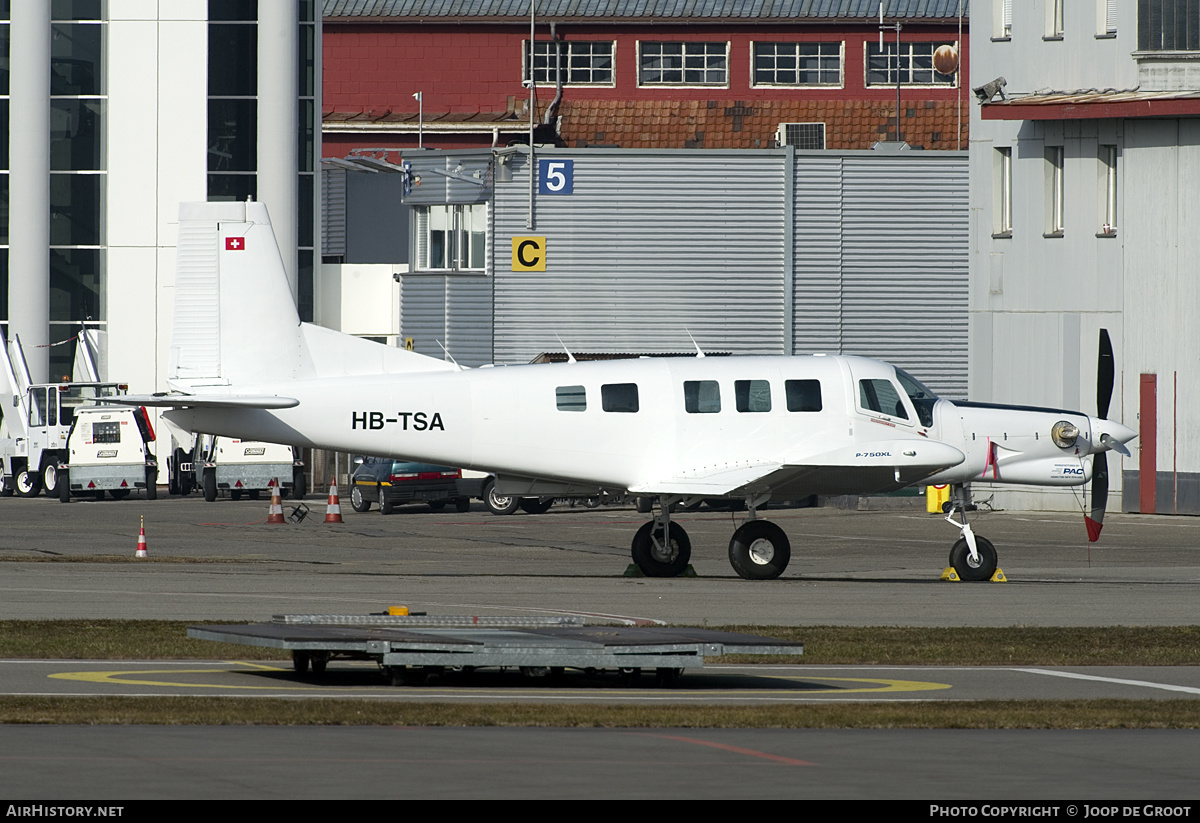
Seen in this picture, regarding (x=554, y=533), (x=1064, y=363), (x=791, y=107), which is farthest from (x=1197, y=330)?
(x=791, y=107)

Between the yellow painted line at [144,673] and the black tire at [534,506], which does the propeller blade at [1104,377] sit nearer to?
the yellow painted line at [144,673]

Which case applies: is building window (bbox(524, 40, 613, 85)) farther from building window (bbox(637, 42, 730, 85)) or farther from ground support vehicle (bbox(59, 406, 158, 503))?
ground support vehicle (bbox(59, 406, 158, 503))

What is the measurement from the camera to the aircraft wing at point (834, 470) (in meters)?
21.9

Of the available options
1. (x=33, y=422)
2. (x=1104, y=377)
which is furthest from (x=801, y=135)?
(x=1104, y=377)

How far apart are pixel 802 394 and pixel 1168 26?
2155 cm

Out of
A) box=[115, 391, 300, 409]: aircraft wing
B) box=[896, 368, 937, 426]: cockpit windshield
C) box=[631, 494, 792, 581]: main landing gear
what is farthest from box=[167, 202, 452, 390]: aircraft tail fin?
box=[896, 368, 937, 426]: cockpit windshield

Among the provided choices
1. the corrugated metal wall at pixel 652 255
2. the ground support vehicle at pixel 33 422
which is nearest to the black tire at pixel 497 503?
the corrugated metal wall at pixel 652 255

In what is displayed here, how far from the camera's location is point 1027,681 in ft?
44.7

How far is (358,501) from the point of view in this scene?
1610 inches

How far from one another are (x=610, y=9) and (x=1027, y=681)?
6275 cm

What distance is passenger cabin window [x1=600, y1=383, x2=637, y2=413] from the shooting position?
22141mm

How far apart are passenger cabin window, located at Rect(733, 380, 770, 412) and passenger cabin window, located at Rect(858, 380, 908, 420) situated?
1.17m
